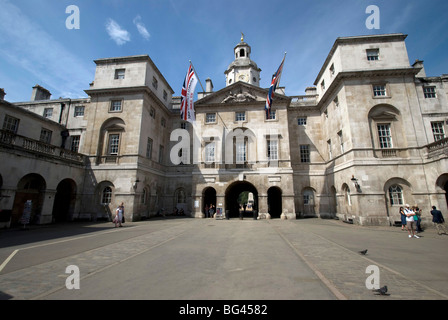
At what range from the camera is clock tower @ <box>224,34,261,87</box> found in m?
38.2

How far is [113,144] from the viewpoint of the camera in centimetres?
2331

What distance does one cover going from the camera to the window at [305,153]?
26750 mm

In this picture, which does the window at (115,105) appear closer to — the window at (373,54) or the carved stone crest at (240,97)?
the carved stone crest at (240,97)

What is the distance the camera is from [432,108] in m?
20.2

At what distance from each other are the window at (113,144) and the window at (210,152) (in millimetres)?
10120

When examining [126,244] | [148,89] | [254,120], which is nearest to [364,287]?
[126,244]

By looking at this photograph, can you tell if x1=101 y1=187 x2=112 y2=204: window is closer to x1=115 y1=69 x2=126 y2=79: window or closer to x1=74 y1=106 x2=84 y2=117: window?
x1=74 y1=106 x2=84 y2=117: window

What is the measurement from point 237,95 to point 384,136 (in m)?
16.5

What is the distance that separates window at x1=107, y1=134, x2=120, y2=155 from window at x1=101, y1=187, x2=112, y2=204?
403 cm

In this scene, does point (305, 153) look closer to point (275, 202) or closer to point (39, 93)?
point (275, 202)

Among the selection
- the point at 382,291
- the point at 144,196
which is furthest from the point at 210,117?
the point at 382,291

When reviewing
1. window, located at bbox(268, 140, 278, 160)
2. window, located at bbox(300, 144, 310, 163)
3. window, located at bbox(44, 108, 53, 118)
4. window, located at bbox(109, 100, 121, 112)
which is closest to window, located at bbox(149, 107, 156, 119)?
window, located at bbox(109, 100, 121, 112)

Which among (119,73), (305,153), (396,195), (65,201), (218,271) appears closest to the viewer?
(218,271)

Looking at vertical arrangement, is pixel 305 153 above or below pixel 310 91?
below
